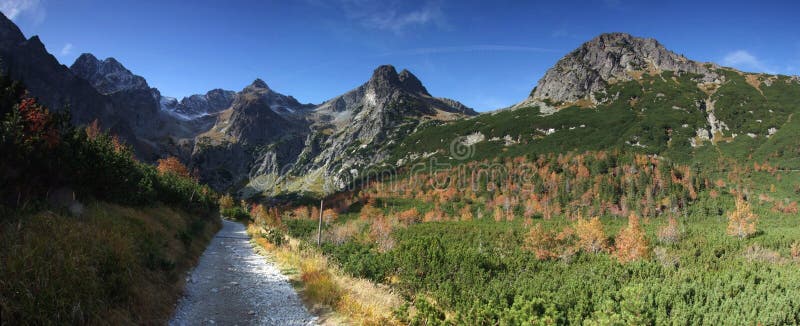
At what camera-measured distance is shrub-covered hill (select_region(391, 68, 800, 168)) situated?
459 ft

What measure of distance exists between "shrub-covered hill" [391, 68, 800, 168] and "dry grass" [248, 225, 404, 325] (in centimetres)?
16930

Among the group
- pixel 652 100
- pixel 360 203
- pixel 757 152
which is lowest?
pixel 360 203

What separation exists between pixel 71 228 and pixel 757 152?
190 meters

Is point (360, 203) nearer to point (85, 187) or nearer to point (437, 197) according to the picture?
point (437, 197)

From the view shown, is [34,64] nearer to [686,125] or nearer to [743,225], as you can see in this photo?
[743,225]

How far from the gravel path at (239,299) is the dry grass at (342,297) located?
1.34ft

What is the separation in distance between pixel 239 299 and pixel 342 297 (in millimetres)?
3660

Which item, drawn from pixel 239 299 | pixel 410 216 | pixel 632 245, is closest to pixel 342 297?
pixel 239 299

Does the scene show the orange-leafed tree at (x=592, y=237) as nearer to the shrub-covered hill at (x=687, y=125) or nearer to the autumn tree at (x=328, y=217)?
the autumn tree at (x=328, y=217)

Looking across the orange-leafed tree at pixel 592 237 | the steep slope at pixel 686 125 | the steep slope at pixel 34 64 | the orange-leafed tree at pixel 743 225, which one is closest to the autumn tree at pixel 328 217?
the orange-leafed tree at pixel 592 237

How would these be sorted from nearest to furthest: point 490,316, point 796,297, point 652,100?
point 490,316 → point 796,297 → point 652,100

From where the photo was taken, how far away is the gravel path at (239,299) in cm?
927

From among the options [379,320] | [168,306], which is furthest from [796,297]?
[168,306]

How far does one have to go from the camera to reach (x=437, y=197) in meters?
153
